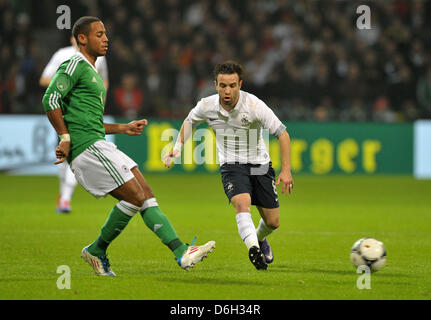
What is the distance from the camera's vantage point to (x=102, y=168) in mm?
5754

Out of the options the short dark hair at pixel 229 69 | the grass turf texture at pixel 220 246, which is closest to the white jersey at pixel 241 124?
the short dark hair at pixel 229 69

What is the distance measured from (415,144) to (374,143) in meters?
0.88

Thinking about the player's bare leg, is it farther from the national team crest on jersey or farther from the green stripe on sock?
the green stripe on sock

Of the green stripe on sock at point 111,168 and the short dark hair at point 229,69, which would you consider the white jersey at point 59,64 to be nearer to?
the short dark hair at point 229,69

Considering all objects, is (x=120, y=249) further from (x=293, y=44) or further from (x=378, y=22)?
(x=378, y=22)

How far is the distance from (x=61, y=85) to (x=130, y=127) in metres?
0.71

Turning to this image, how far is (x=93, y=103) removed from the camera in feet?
19.4

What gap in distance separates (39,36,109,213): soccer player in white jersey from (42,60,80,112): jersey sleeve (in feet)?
12.0

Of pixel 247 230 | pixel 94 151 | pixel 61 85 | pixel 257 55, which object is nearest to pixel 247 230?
pixel 247 230

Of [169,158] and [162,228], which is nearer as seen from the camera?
[162,228]

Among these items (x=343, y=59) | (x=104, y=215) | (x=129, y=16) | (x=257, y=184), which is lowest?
(x=104, y=215)

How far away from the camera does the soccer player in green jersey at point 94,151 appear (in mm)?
5719

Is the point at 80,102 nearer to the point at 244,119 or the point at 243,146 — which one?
the point at 244,119
